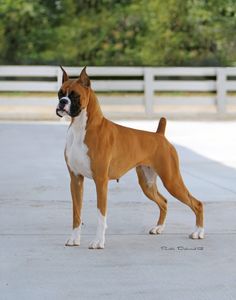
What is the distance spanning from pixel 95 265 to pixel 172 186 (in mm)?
1143

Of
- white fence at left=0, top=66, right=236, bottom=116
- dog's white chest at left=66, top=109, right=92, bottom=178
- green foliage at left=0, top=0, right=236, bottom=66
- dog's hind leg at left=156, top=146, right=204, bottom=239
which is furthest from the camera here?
green foliage at left=0, top=0, right=236, bottom=66

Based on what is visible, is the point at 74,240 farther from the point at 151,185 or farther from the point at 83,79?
the point at 83,79

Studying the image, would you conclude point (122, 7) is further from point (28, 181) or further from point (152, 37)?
point (28, 181)

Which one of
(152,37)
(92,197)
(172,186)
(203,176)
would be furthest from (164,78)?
(172,186)

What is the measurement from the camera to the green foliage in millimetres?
27062

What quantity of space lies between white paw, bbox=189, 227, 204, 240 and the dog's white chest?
0.99 m

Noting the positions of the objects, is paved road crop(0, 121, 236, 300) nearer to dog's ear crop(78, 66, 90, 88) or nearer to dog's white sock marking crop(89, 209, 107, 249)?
dog's white sock marking crop(89, 209, 107, 249)

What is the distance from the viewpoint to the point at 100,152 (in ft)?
19.5

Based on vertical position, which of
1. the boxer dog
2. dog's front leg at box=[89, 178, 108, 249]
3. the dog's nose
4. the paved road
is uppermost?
the dog's nose

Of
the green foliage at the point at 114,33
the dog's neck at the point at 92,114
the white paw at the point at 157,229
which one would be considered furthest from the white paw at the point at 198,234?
the green foliage at the point at 114,33

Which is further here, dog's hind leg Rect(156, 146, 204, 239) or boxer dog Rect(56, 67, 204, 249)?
dog's hind leg Rect(156, 146, 204, 239)

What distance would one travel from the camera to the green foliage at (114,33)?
2706 centimetres

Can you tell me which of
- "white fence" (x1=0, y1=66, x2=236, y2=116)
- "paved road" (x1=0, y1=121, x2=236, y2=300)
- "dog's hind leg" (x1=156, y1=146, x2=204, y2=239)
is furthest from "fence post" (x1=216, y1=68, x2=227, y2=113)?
"dog's hind leg" (x1=156, y1=146, x2=204, y2=239)

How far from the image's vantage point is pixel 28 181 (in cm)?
935
